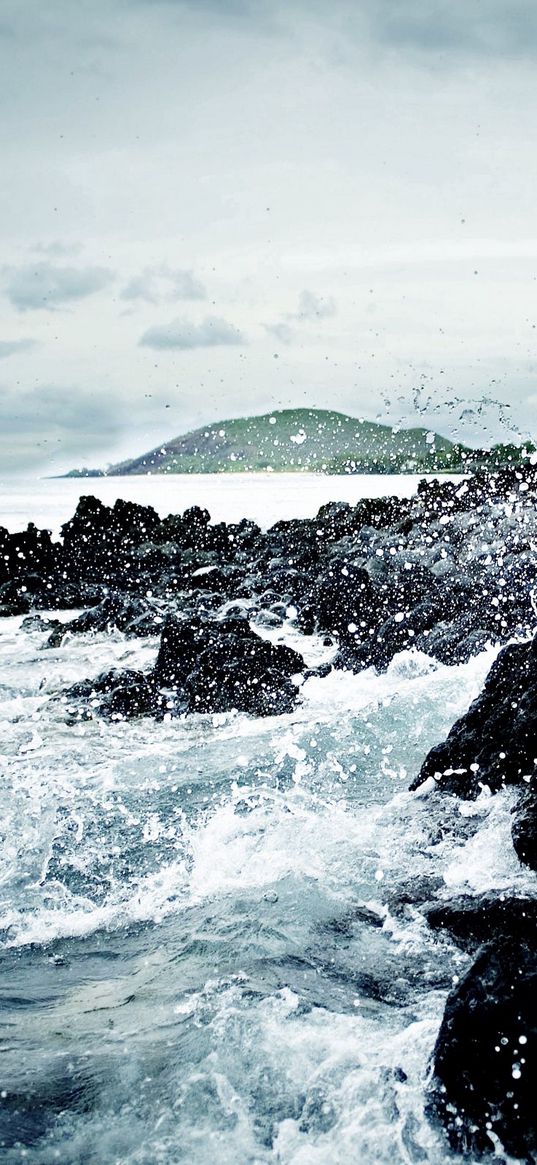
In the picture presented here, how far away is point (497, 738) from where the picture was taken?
6535 mm

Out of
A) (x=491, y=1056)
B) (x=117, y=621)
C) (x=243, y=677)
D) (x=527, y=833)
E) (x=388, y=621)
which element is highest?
(x=117, y=621)

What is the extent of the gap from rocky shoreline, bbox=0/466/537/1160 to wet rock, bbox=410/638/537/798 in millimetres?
15

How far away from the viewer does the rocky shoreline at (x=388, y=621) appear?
3479 millimetres

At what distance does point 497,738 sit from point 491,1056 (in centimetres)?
338

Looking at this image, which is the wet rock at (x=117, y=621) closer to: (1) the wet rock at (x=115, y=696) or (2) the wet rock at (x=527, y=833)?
(1) the wet rock at (x=115, y=696)

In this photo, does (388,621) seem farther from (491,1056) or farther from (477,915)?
(491,1056)

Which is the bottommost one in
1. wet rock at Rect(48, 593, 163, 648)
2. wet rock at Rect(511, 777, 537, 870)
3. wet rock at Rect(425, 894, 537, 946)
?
wet rock at Rect(425, 894, 537, 946)

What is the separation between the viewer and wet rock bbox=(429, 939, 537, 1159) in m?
3.31

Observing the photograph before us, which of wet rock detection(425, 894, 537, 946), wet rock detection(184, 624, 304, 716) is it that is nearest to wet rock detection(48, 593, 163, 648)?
wet rock detection(184, 624, 304, 716)

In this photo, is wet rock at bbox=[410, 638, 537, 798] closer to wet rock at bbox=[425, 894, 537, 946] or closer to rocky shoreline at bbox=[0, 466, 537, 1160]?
rocky shoreline at bbox=[0, 466, 537, 1160]

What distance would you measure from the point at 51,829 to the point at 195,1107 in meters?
3.65

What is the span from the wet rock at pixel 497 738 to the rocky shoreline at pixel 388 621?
15mm

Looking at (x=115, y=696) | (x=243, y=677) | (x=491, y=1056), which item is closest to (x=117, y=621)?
(x=115, y=696)

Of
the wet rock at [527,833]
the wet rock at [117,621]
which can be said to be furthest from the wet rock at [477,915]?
the wet rock at [117,621]
